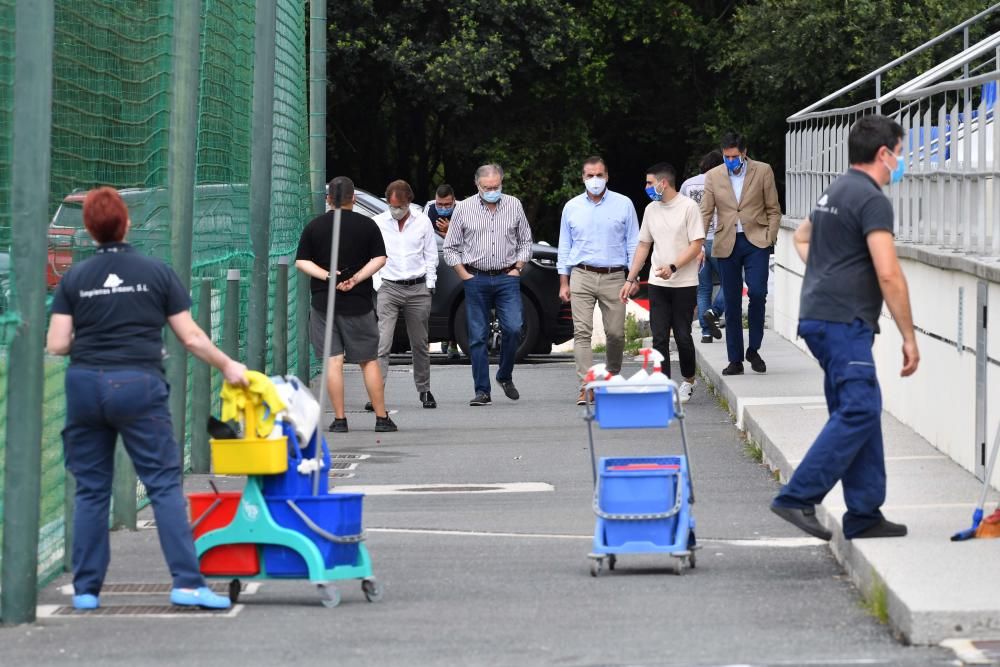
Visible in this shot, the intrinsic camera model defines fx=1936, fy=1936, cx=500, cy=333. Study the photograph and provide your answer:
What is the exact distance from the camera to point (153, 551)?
8.65 m

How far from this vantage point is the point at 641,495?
788 cm

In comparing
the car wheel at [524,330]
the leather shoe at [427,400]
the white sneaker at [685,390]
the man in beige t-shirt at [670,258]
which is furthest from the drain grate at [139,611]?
the car wheel at [524,330]

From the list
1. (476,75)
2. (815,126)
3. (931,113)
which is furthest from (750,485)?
(476,75)

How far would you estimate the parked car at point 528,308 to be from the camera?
19.0m

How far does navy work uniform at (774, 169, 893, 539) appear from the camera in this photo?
7.66 meters

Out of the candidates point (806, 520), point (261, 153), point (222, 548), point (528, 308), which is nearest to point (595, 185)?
point (261, 153)

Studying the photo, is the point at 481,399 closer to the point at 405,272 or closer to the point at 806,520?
the point at 405,272

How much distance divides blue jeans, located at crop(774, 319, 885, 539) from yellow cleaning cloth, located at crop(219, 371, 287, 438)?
2136 millimetres

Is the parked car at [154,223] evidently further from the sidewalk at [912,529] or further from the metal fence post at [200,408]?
the sidewalk at [912,529]

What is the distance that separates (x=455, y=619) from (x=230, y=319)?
5.41m

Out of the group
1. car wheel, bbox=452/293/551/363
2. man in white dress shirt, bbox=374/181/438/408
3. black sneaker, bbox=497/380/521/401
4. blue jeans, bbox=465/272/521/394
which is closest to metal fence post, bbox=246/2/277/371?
man in white dress shirt, bbox=374/181/438/408

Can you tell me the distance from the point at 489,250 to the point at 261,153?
87.5 inches

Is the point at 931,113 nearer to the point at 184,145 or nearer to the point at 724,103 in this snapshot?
the point at 184,145

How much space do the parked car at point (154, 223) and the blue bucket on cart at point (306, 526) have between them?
129cm
